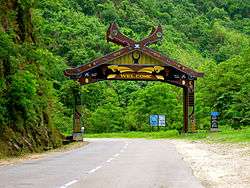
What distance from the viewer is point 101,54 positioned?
96500 mm

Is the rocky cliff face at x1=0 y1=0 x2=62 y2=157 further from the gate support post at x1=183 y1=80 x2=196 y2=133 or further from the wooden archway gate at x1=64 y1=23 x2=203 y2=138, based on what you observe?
the gate support post at x1=183 y1=80 x2=196 y2=133

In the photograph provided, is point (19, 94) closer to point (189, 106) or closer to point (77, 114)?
point (77, 114)

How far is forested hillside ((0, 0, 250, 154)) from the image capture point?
25.8 meters

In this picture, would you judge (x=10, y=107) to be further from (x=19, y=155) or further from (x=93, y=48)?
(x=93, y=48)

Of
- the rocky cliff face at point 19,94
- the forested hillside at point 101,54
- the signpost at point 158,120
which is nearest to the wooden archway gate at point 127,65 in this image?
the forested hillside at point 101,54

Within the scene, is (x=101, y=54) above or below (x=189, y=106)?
above

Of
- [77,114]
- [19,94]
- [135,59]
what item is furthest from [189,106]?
[19,94]

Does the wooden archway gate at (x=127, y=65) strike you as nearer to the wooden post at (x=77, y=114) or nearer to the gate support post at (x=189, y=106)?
the wooden post at (x=77, y=114)

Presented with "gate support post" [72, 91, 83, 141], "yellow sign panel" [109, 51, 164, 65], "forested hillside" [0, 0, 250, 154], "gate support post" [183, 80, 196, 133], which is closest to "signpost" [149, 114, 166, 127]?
"forested hillside" [0, 0, 250, 154]

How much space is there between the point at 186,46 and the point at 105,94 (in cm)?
3647

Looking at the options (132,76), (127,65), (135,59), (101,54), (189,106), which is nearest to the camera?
(127,65)

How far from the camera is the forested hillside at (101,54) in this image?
25772 mm

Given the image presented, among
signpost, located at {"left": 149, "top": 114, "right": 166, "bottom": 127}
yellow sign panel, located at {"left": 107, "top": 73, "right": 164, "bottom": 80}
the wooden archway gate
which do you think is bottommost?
signpost, located at {"left": 149, "top": 114, "right": 166, "bottom": 127}

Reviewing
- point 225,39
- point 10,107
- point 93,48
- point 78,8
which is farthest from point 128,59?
point 225,39
